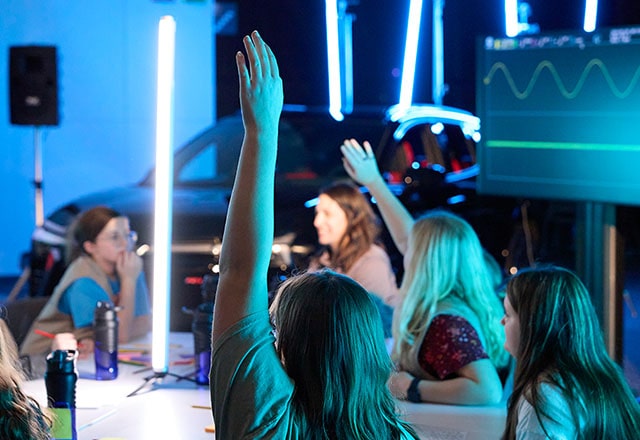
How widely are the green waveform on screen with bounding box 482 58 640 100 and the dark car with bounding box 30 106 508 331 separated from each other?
169cm

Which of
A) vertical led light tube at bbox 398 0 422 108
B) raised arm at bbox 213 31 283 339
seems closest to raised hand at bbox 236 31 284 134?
raised arm at bbox 213 31 283 339

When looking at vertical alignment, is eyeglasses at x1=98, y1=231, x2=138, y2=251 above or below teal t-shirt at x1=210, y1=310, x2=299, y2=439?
above

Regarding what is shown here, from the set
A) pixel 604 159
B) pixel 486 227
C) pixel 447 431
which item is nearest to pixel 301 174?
pixel 486 227

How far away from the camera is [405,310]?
3.24m

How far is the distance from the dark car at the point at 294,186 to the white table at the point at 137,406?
2.18 metres

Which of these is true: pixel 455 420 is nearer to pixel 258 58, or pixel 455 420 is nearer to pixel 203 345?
pixel 203 345

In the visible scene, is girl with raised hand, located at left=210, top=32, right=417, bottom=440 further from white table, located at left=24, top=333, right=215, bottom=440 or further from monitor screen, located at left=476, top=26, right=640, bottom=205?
monitor screen, located at left=476, top=26, right=640, bottom=205

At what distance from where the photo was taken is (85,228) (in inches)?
168

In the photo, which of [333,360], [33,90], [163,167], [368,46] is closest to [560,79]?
[163,167]

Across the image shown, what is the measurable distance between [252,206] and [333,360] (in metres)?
0.30

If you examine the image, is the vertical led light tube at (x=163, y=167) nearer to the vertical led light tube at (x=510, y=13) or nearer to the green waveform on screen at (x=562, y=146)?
the green waveform on screen at (x=562, y=146)

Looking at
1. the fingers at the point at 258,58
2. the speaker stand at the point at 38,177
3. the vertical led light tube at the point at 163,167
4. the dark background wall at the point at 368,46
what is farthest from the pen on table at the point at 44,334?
the dark background wall at the point at 368,46

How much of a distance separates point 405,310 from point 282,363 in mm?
1565

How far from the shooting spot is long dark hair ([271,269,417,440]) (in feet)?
5.54
